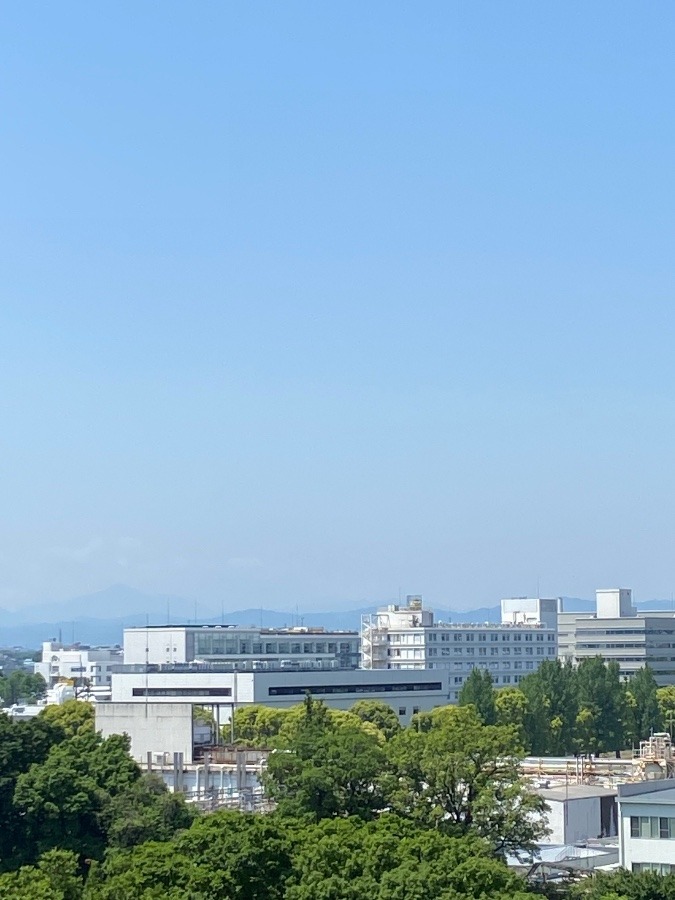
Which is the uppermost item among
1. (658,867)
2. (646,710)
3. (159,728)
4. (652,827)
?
(159,728)

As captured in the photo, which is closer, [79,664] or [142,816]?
[142,816]

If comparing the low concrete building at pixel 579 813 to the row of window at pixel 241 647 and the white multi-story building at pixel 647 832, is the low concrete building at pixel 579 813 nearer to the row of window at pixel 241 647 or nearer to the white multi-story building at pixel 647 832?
the white multi-story building at pixel 647 832

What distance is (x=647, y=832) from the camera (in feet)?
129

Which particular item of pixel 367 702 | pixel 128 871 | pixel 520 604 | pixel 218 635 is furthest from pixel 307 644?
pixel 128 871

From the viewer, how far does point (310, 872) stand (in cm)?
2978

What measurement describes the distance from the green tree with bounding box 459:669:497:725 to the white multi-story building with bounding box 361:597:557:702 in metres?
27.2

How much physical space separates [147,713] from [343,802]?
88.6 ft

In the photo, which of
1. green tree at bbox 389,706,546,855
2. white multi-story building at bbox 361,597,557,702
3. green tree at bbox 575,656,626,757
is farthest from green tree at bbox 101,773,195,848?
white multi-story building at bbox 361,597,557,702

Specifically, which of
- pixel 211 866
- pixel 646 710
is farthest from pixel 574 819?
pixel 646 710

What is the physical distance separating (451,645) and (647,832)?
257 ft

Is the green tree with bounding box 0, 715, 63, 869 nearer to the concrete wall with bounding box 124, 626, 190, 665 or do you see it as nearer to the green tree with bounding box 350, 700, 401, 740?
the green tree with bounding box 350, 700, 401, 740

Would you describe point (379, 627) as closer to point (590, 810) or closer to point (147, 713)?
point (147, 713)

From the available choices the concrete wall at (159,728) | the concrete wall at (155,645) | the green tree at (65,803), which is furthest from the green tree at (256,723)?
the green tree at (65,803)

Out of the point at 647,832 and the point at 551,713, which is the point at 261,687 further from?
the point at 647,832
